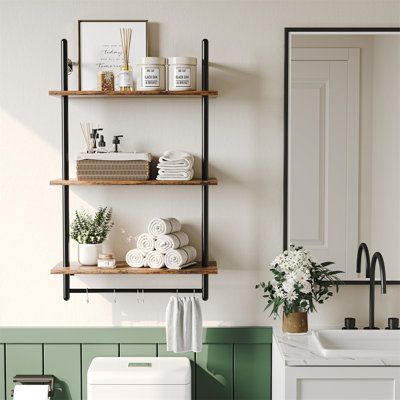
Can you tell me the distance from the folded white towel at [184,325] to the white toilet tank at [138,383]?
0.32ft

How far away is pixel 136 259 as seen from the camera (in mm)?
2783

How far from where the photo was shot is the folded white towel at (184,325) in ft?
9.28

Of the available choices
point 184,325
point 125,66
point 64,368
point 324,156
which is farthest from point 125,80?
point 64,368

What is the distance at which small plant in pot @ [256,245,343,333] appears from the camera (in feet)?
8.96

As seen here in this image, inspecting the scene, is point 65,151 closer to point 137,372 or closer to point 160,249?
point 160,249

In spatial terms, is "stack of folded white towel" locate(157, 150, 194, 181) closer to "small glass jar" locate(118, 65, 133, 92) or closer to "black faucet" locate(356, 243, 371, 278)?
"small glass jar" locate(118, 65, 133, 92)

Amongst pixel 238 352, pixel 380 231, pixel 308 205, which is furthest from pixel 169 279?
pixel 380 231

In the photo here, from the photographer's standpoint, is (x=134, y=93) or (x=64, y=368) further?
(x=64, y=368)

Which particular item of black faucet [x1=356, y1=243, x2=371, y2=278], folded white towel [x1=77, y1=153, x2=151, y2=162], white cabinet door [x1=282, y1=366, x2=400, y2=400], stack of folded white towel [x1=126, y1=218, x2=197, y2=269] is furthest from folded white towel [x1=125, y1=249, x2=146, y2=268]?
black faucet [x1=356, y1=243, x2=371, y2=278]

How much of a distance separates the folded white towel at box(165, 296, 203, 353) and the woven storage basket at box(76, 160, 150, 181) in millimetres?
507

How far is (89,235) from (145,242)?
23 cm

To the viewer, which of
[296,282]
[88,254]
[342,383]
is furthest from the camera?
[88,254]

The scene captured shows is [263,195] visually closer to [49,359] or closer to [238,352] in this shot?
[238,352]

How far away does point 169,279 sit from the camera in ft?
9.76
